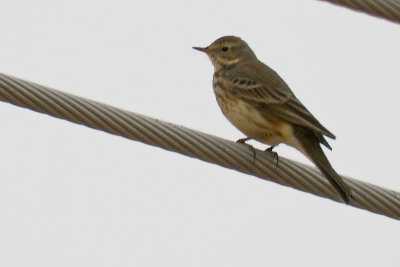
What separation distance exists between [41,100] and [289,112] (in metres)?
2.58

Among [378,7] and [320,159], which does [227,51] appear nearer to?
[320,159]

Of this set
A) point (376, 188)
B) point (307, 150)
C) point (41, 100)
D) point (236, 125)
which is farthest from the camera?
point (236, 125)

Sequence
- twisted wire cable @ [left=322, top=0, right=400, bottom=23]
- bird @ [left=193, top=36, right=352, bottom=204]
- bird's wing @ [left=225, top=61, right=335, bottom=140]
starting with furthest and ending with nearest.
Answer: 1. bird's wing @ [left=225, top=61, right=335, bottom=140]
2. bird @ [left=193, top=36, right=352, bottom=204]
3. twisted wire cable @ [left=322, top=0, right=400, bottom=23]

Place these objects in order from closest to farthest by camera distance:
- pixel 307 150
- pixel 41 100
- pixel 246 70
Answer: pixel 41 100 < pixel 307 150 < pixel 246 70

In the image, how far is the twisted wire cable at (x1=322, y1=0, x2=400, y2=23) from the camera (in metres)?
7.33

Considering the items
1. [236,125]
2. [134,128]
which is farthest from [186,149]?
[236,125]

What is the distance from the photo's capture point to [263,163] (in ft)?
24.5

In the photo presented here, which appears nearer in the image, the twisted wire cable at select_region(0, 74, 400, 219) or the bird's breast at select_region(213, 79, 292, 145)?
the twisted wire cable at select_region(0, 74, 400, 219)

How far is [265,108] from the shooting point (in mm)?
9094

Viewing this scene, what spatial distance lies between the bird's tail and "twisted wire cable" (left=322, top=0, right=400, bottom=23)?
107 centimetres

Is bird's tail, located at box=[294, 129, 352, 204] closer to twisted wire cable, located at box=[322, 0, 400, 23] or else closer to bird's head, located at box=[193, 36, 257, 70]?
twisted wire cable, located at box=[322, 0, 400, 23]

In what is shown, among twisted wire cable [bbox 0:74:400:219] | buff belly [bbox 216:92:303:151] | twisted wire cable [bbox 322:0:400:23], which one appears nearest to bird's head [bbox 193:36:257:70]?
buff belly [bbox 216:92:303:151]

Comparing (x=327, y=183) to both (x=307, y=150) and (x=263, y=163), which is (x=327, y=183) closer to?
(x=263, y=163)

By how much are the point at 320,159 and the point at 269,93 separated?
128 centimetres
